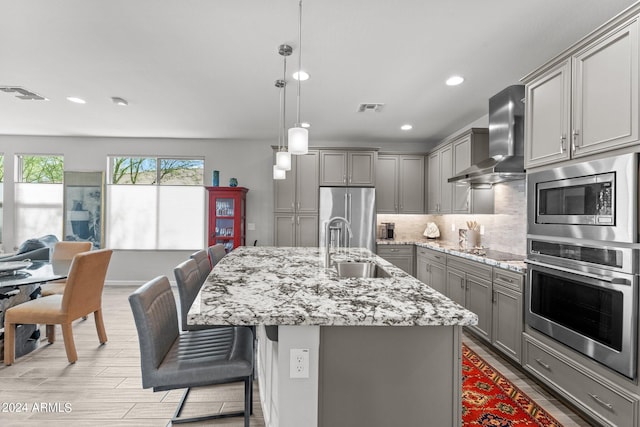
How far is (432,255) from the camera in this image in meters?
4.45

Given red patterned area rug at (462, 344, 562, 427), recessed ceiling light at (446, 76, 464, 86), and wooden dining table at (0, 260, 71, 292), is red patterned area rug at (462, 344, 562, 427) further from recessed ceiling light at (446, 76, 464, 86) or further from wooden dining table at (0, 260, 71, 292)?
wooden dining table at (0, 260, 71, 292)

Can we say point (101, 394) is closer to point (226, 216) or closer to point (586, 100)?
point (226, 216)

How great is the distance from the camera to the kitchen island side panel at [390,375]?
1311 millimetres

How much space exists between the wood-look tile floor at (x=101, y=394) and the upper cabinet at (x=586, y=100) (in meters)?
1.77

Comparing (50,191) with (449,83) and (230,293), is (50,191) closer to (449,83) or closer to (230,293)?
(230,293)

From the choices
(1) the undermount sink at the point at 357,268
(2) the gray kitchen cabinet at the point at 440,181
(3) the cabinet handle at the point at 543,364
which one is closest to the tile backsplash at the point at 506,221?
(2) the gray kitchen cabinet at the point at 440,181

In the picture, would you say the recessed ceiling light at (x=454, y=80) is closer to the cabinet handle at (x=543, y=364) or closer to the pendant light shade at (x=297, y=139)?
the pendant light shade at (x=297, y=139)

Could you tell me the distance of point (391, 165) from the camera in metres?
5.53

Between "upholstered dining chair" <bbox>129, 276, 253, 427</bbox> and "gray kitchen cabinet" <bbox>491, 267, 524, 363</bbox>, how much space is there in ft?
7.12

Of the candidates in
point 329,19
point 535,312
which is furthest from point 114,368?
point 535,312

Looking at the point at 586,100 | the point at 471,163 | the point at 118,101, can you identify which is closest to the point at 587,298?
the point at 586,100

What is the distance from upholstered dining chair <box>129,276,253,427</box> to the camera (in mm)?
1519

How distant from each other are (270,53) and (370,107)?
166cm

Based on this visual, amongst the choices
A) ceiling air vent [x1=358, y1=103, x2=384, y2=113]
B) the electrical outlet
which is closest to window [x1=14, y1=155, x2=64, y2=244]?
ceiling air vent [x1=358, y1=103, x2=384, y2=113]
